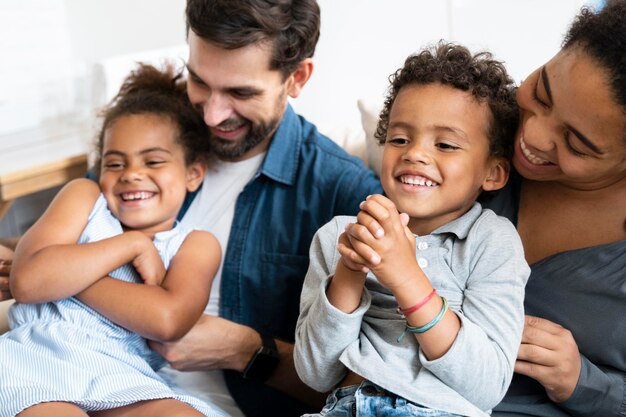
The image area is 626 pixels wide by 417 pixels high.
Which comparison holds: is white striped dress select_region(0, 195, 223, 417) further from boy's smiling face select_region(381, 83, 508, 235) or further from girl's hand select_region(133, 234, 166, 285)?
boy's smiling face select_region(381, 83, 508, 235)

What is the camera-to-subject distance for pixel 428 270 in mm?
1339

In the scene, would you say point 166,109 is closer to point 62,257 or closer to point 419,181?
point 62,257

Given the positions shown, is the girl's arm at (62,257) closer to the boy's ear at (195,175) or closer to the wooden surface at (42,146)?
the boy's ear at (195,175)

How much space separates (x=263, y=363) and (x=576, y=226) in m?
0.75

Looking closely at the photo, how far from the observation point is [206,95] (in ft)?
6.08

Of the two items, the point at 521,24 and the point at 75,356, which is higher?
the point at 521,24

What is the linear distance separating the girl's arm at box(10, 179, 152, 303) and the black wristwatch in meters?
0.36

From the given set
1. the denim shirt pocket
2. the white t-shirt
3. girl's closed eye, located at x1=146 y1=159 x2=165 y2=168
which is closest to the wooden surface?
the white t-shirt

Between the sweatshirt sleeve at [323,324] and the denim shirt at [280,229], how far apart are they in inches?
15.7

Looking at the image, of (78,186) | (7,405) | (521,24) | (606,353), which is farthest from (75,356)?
(521,24)

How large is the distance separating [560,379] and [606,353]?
10cm

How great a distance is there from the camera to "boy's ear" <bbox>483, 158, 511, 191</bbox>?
4.74 feet

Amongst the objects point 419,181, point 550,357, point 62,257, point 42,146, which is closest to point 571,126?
point 419,181

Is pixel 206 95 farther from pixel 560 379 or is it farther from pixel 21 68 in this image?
pixel 21 68
